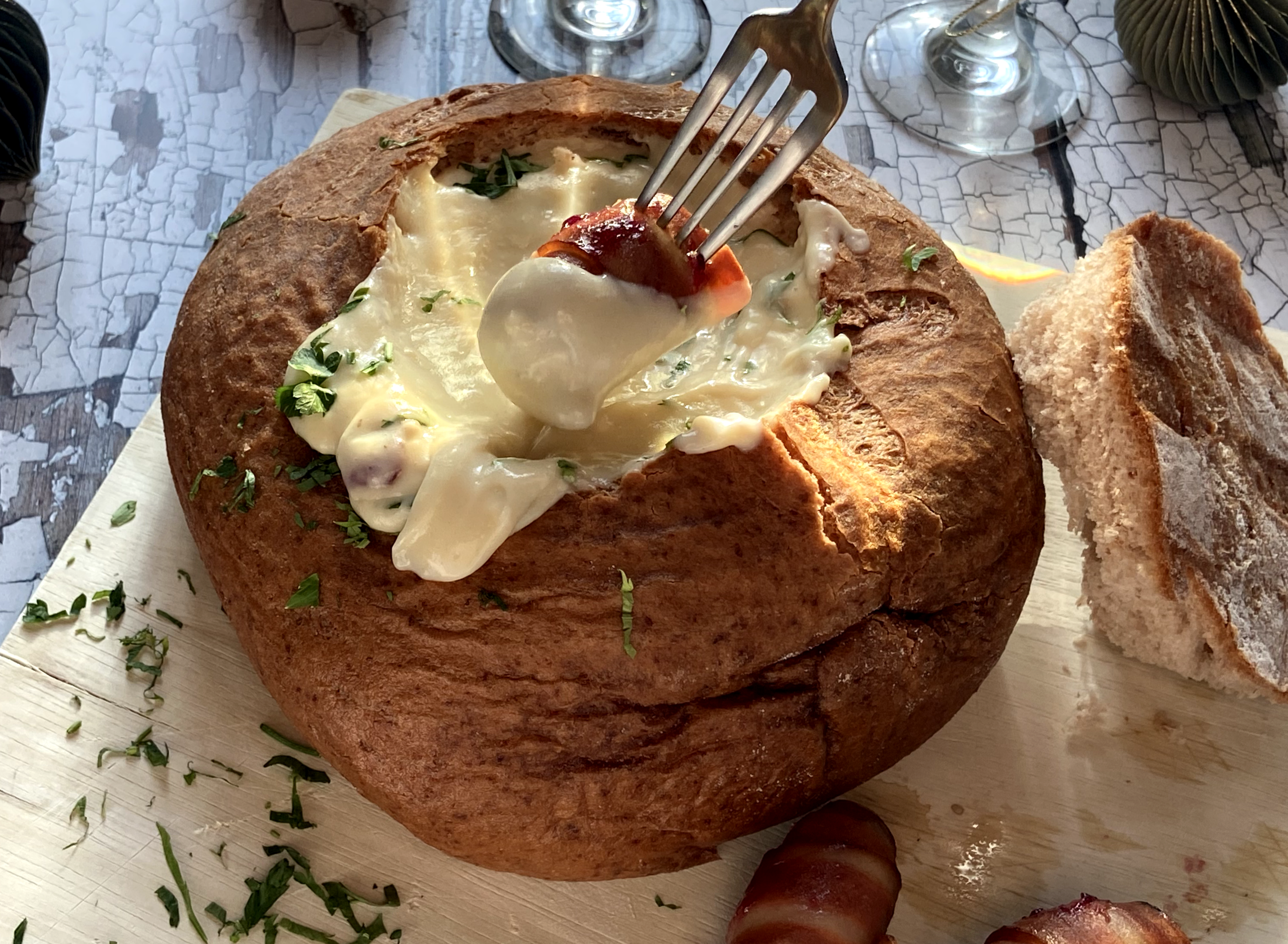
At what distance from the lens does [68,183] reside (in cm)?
330

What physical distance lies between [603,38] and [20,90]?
66.0 inches

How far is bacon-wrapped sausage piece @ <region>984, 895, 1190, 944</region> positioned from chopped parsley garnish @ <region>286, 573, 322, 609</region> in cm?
133

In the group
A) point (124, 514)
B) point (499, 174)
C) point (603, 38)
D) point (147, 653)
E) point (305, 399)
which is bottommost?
point (147, 653)

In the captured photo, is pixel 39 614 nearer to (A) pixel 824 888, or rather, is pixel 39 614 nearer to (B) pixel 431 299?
(B) pixel 431 299

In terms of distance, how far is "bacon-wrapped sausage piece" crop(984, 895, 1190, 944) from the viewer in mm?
1983

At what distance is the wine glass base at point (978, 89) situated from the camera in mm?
3629

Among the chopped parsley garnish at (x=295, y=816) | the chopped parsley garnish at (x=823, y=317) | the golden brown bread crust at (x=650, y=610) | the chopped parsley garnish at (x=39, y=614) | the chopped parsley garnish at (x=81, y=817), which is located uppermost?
the chopped parsley garnish at (x=823, y=317)

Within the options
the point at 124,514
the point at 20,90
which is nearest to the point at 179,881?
the point at 124,514

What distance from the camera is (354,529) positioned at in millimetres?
1932

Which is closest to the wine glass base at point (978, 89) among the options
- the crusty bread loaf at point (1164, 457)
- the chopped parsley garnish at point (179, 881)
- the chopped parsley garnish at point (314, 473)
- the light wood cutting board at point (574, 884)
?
the crusty bread loaf at point (1164, 457)

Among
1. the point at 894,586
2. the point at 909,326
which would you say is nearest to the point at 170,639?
the point at 894,586

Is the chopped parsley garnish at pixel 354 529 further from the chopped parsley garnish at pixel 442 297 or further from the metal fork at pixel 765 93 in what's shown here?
the metal fork at pixel 765 93

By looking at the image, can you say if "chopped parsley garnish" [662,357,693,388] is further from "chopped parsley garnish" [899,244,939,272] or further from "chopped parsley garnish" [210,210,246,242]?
"chopped parsley garnish" [210,210,246,242]

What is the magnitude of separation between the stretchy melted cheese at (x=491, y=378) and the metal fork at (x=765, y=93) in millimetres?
274
